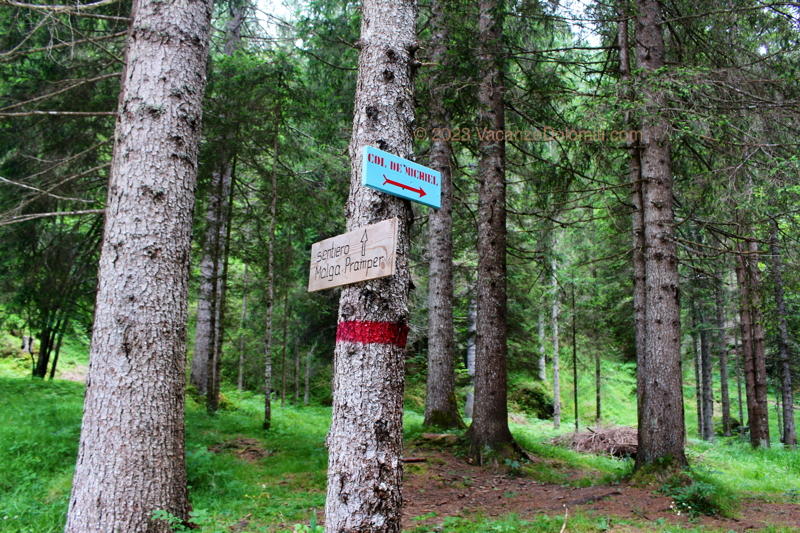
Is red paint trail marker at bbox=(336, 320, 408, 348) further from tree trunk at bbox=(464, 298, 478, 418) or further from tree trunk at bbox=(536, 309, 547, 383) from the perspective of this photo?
tree trunk at bbox=(536, 309, 547, 383)

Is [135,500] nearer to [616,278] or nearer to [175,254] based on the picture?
[175,254]

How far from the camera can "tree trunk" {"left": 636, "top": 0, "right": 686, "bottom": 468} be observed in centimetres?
745

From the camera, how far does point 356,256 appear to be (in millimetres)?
3178

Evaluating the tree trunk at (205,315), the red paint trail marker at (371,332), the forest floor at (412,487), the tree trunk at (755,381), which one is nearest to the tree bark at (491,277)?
the forest floor at (412,487)

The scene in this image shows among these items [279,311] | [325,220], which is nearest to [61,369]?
[279,311]

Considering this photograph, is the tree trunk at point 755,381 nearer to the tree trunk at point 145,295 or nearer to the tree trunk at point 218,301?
the tree trunk at point 218,301

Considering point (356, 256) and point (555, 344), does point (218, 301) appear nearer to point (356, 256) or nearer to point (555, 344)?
point (356, 256)

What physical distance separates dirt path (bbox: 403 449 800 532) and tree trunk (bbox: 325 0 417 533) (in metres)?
2.74

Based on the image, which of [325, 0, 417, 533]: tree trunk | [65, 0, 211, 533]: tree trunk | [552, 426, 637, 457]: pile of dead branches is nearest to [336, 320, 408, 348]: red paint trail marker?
[325, 0, 417, 533]: tree trunk

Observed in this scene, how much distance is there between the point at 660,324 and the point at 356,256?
599 cm

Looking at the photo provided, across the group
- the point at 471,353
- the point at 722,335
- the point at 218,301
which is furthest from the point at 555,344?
the point at 218,301

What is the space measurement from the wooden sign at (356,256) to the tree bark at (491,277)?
18.7 feet

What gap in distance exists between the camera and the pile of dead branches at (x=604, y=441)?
12.7 metres

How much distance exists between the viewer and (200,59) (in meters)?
5.08
